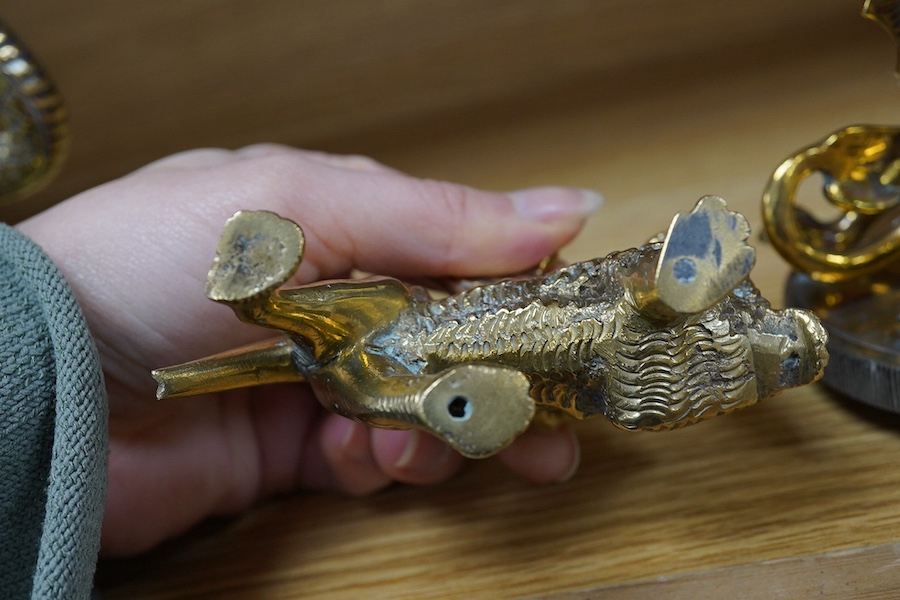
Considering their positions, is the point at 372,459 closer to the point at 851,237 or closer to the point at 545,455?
the point at 545,455

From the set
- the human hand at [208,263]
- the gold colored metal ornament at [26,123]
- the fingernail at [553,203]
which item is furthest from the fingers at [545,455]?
the gold colored metal ornament at [26,123]

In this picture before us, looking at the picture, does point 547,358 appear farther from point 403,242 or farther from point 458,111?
point 458,111

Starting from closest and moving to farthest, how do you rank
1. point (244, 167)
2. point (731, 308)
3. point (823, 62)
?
point (731, 308), point (244, 167), point (823, 62)

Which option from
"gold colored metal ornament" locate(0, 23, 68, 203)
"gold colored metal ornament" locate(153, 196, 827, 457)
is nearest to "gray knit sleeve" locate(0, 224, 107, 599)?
"gold colored metal ornament" locate(153, 196, 827, 457)

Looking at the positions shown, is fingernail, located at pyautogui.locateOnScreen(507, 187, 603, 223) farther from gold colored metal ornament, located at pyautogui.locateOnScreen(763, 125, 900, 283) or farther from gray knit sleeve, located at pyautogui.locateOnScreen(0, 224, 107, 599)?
gray knit sleeve, located at pyautogui.locateOnScreen(0, 224, 107, 599)

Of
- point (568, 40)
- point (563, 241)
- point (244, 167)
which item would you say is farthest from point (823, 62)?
point (244, 167)

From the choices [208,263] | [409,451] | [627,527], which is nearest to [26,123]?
[208,263]
